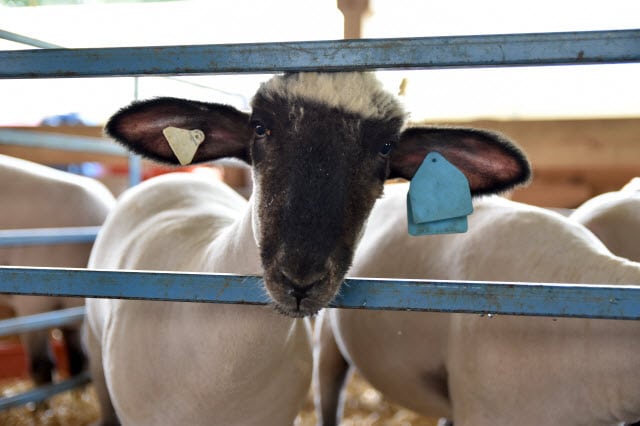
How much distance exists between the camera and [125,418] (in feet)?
6.66

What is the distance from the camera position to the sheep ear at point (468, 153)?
1788 millimetres

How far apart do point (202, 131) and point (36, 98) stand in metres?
5.61

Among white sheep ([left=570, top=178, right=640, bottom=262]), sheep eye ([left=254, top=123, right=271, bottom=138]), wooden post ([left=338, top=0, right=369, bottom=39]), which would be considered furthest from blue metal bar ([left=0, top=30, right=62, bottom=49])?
wooden post ([left=338, top=0, right=369, bottom=39])

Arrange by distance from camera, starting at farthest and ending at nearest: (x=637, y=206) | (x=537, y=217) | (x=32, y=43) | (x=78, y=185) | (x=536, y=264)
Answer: (x=78, y=185) → (x=32, y=43) → (x=637, y=206) → (x=537, y=217) → (x=536, y=264)

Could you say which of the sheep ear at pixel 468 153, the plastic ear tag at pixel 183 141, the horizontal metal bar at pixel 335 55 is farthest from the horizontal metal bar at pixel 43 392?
the sheep ear at pixel 468 153

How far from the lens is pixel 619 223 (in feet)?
8.13

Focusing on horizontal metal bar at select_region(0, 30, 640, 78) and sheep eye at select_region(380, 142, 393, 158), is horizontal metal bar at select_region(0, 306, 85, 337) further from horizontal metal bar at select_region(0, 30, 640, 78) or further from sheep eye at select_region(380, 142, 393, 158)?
sheep eye at select_region(380, 142, 393, 158)

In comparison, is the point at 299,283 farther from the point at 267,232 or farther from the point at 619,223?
the point at 619,223

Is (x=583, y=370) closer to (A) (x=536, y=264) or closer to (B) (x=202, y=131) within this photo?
(A) (x=536, y=264)

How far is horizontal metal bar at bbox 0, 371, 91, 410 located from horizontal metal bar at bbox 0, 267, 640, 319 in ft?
5.56

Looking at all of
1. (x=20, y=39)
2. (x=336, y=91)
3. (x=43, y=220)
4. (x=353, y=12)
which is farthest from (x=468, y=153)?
(x=353, y=12)

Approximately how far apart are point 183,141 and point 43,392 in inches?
79.8

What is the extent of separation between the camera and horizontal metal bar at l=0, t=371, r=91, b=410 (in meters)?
3.00

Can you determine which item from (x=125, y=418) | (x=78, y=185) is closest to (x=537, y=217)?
(x=125, y=418)
